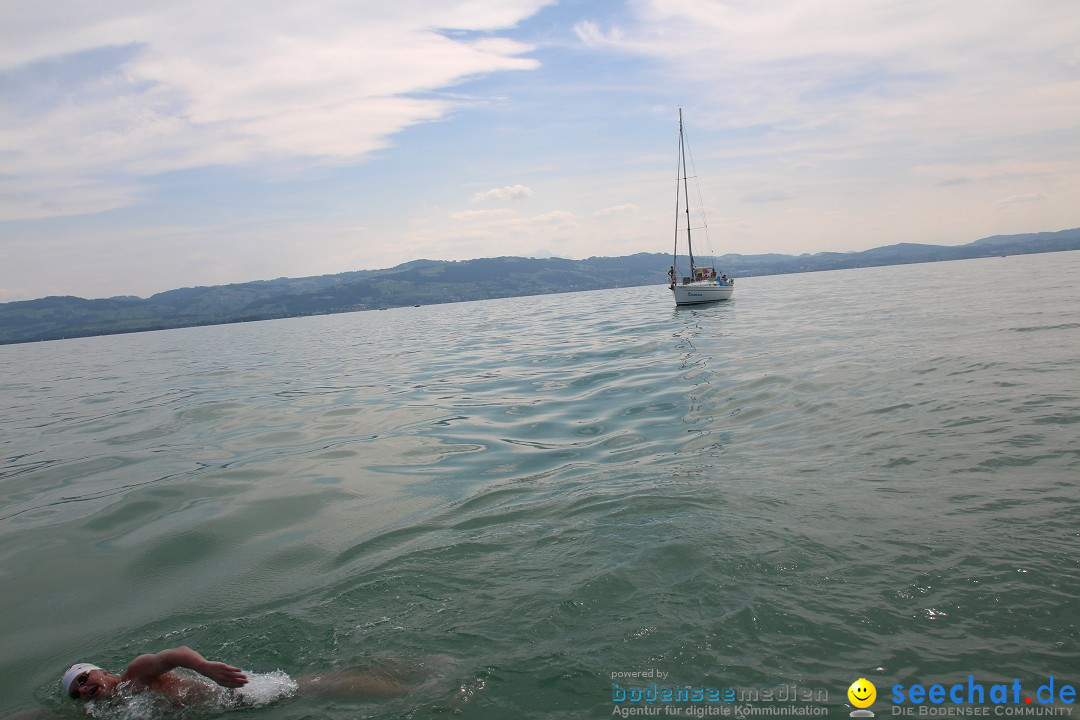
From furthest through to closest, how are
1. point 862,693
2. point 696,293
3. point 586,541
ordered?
point 696,293 → point 586,541 → point 862,693

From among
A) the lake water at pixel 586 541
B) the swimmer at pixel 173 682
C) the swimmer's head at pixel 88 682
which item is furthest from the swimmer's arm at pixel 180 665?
the lake water at pixel 586 541

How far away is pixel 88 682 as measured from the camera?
5.23 metres

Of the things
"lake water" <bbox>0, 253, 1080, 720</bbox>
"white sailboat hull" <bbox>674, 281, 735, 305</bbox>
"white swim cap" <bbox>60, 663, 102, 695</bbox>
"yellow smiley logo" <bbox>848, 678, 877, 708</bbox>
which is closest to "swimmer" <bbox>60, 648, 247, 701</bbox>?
"white swim cap" <bbox>60, 663, 102, 695</bbox>

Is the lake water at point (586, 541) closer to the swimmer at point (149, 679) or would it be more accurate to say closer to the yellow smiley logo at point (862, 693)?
the yellow smiley logo at point (862, 693)

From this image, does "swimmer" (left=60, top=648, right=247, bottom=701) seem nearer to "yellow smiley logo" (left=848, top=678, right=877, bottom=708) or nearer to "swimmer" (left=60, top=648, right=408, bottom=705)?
"swimmer" (left=60, top=648, right=408, bottom=705)

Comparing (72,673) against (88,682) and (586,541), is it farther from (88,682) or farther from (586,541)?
(586,541)

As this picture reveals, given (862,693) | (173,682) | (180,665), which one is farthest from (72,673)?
(862,693)

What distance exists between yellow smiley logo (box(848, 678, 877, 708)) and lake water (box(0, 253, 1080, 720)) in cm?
9

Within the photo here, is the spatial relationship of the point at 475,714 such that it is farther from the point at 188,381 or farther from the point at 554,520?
the point at 188,381

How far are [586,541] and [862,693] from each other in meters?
3.66

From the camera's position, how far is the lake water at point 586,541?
5.11 m

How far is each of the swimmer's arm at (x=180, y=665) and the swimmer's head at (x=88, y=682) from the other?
0.46ft

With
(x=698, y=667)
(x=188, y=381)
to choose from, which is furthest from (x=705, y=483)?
(x=188, y=381)

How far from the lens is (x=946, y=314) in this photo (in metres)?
28.7
